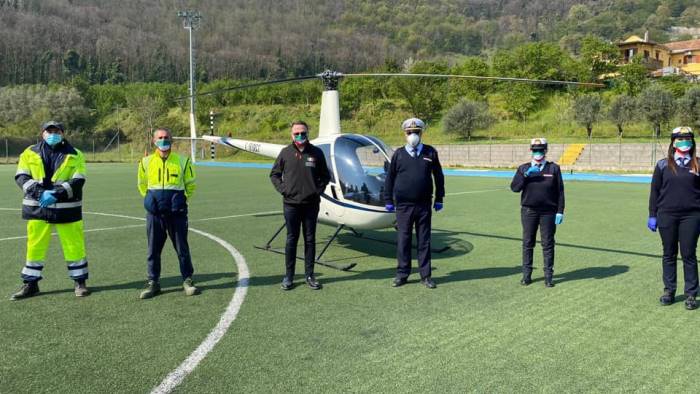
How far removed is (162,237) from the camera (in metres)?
6.08

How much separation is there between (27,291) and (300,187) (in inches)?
134

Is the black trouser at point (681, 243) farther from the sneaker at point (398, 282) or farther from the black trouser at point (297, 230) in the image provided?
the black trouser at point (297, 230)

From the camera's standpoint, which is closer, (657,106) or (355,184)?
(355,184)

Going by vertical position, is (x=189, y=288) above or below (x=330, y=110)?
below

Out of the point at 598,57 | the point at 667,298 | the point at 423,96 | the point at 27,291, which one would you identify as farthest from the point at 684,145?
the point at 598,57

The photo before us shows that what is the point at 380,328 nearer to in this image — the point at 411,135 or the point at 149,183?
the point at 411,135

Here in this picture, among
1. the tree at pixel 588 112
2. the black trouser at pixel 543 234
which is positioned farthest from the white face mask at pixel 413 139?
the tree at pixel 588 112

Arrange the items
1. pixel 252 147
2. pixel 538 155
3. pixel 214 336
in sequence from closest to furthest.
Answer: pixel 214 336, pixel 538 155, pixel 252 147

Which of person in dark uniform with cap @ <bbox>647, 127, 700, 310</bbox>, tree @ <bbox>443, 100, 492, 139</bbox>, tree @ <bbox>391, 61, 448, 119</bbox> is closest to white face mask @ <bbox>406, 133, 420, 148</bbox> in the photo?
person in dark uniform with cap @ <bbox>647, 127, 700, 310</bbox>

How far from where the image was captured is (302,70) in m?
180

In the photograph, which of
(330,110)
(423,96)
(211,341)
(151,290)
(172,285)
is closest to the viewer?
(211,341)

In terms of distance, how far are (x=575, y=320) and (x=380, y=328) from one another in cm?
200

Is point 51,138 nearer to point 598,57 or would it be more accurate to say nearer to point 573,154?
point 573,154

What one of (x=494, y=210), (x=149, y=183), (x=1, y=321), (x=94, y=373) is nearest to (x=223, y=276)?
(x=149, y=183)
